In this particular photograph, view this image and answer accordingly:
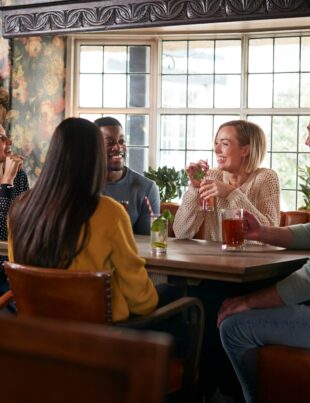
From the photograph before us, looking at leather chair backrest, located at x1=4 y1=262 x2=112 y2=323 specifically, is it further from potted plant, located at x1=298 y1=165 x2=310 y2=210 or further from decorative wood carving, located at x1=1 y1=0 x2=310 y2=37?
potted plant, located at x1=298 y1=165 x2=310 y2=210

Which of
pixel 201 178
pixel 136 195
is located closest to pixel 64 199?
pixel 201 178

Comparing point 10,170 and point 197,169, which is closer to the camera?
point 197,169

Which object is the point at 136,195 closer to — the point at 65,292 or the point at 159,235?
the point at 159,235

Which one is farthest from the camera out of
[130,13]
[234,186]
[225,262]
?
[130,13]

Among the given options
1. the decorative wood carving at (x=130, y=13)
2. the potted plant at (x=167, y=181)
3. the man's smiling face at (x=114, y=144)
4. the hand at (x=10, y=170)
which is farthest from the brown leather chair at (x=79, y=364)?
the potted plant at (x=167, y=181)

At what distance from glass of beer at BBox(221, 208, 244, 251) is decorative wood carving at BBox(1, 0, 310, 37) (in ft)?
12.6

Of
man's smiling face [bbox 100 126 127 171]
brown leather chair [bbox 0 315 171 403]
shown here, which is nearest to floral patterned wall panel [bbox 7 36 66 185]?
man's smiling face [bbox 100 126 127 171]

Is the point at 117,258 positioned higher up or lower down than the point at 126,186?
lower down

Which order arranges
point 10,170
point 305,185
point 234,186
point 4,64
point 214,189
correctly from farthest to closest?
point 4,64 → point 305,185 → point 10,170 → point 234,186 → point 214,189

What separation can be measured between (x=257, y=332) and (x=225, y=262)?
0.29 metres

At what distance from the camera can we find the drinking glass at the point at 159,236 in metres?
2.82

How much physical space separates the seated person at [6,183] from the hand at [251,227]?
1.19m

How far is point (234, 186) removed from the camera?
3.59 metres

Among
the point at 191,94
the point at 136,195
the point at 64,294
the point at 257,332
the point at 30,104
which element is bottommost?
the point at 257,332
